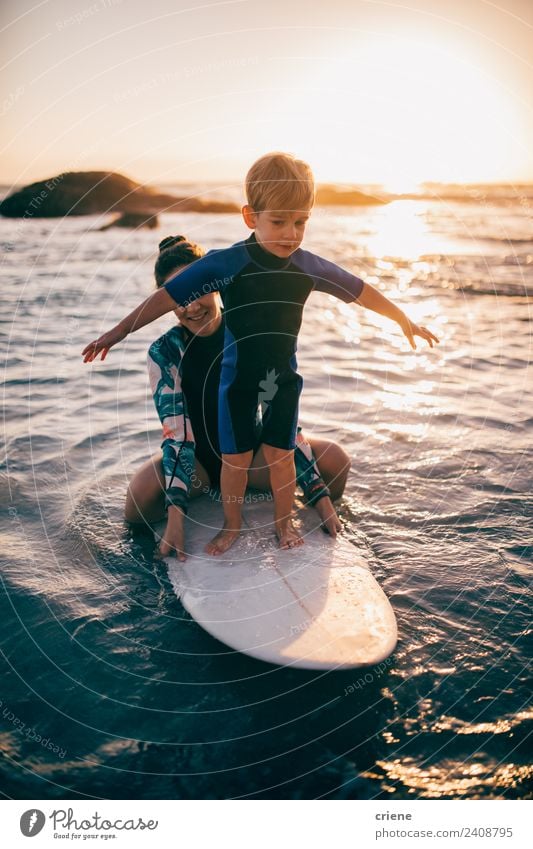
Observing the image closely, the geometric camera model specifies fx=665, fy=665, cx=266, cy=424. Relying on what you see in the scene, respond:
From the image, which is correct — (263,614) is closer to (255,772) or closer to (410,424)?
(255,772)

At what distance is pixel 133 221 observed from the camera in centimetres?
1702

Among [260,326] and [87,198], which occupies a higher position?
[87,198]

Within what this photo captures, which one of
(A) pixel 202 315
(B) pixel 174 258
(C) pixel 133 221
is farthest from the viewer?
(C) pixel 133 221

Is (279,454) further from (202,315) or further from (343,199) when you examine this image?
(343,199)

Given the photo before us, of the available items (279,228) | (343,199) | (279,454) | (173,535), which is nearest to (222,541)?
(173,535)

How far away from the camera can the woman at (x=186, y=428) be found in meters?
3.50

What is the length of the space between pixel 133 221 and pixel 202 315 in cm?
1454

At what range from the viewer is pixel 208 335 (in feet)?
12.0

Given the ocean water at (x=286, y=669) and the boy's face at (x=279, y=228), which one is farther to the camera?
the boy's face at (x=279, y=228)

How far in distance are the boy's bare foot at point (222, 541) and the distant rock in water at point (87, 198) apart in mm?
9201

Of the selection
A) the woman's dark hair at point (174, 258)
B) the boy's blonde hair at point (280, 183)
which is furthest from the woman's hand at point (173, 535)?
the boy's blonde hair at point (280, 183)

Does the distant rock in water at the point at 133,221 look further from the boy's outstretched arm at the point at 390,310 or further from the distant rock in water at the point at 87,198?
the boy's outstretched arm at the point at 390,310
